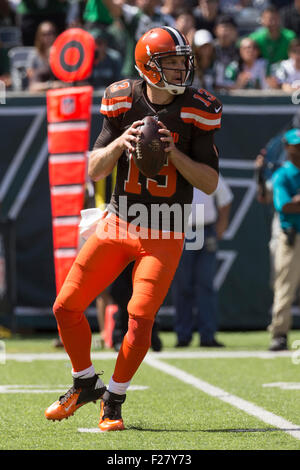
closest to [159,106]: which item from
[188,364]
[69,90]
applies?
[188,364]

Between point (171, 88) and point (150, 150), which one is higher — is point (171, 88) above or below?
above

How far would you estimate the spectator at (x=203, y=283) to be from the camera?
29.1 ft

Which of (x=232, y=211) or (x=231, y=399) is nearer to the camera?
(x=231, y=399)

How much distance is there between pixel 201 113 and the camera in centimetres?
461

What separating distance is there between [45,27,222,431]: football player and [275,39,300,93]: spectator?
662 centimetres

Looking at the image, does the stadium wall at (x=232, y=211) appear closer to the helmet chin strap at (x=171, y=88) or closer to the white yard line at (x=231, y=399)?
the white yard line at (x=231, y=399)

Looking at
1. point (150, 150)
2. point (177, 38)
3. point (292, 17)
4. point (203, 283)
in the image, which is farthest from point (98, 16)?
point (150, 150)

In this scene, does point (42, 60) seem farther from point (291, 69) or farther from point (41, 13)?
point (291, 69)

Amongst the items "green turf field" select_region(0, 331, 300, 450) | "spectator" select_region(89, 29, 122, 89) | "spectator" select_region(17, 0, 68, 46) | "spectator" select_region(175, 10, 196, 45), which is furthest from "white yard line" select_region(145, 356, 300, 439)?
"spectator" select_region(17, 0, 68, 46)

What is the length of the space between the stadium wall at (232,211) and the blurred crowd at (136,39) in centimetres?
47

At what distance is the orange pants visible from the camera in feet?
14.9

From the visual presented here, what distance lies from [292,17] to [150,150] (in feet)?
31.6

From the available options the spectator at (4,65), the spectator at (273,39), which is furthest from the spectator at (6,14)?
the spectator at (273,39)

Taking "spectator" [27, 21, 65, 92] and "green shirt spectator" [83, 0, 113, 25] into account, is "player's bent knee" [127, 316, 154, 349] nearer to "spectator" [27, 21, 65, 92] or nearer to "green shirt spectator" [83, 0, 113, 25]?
"spectator" [27, 21, 65, 92]
